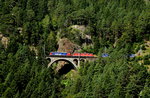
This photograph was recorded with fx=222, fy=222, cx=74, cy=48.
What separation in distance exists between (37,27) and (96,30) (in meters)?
25.5

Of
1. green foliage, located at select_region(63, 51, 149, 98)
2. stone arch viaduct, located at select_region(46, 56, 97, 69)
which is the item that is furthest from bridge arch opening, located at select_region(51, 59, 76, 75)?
green foliage, located at select_region(63, 51, 149, 98)

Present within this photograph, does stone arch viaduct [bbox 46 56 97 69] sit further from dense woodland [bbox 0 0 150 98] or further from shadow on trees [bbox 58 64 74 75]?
shadow on trees [bbox 58 64 74 75]

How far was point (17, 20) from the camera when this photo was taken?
9425 centimetres

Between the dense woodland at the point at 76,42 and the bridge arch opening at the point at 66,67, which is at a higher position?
the dense woodland at the point at 76,42

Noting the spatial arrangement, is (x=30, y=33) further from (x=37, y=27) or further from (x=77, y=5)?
(x=77, y=5)

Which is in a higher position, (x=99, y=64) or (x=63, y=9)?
(x=63, y=9)

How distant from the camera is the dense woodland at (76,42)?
5956 centimetres

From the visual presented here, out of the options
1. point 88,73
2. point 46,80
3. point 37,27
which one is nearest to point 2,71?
point 46,80

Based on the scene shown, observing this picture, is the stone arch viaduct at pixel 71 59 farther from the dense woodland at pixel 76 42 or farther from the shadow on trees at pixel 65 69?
the shadow on trees at pixel 65 69

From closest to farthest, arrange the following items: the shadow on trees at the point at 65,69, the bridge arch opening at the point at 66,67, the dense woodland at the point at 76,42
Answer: the dense woodland at the point at 76,42 → the bridge arch opening at the point at 66,67 → the shadow on trees at the point at 65,69

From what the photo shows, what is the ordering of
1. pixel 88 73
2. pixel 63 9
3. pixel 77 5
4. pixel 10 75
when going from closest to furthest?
pixel 10 75, pixel 88 73, pixel 63 9, pixel 77 5

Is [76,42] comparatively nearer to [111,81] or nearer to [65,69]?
[65,69]

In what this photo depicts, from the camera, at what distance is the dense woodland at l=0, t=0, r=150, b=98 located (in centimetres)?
5956

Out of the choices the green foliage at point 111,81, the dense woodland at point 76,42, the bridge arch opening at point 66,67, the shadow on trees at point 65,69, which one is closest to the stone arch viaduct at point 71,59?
the bridge arch opening at point 66,67
